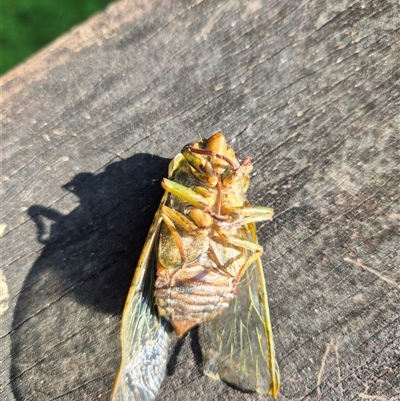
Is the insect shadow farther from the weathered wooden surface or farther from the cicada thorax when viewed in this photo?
the cicada thorax

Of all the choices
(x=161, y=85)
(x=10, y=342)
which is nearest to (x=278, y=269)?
(x=161, y=85)

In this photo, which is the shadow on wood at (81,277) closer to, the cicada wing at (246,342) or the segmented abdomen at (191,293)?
the segmented abdomen at (191,293)

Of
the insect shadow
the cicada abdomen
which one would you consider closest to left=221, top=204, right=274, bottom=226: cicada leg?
the cicada abdomen

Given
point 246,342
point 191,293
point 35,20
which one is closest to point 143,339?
point 191,293

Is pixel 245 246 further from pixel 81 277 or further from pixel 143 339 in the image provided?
pixel 81 277

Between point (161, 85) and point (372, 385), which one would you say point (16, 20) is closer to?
point (161, 85)
